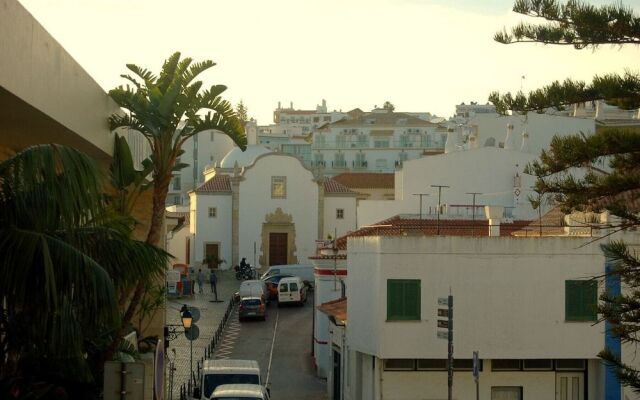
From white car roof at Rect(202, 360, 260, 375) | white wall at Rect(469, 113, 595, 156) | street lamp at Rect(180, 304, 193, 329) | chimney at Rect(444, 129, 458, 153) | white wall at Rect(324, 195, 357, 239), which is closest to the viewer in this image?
white car roof at Rect(202, 360, 260, 375)

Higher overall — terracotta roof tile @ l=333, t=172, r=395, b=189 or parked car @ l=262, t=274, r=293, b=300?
terracotta roof tile @ l=333, t=172, r=395, b=189

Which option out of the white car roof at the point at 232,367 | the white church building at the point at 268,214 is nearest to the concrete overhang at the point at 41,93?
the white car roof at the point at 232,367

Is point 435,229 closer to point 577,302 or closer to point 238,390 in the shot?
point 577,302

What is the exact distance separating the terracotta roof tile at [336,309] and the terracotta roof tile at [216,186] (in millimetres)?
36217

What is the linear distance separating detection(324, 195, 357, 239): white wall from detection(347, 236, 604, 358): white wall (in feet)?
148

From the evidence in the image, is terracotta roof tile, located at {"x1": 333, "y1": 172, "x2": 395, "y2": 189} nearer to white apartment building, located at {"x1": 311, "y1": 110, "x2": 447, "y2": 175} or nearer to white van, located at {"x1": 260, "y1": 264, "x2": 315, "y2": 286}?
white apartment building, located at {"x1": 311, "y1": 110, "x2": 447, "y2": 175}

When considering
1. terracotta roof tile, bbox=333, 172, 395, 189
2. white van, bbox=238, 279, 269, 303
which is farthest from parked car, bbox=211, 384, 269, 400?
terracotta roof tile, bbox=333, 172, 395, 189

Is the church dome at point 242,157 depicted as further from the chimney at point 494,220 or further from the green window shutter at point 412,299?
the green window shutter at point 412,299

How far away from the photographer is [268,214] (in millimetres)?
73062

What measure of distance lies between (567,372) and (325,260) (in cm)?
1313

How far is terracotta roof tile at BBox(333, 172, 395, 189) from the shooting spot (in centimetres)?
9275

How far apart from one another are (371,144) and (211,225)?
40548mm

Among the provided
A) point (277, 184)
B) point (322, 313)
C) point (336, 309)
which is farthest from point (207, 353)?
point (277, 184)

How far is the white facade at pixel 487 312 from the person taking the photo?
90.4 ft
